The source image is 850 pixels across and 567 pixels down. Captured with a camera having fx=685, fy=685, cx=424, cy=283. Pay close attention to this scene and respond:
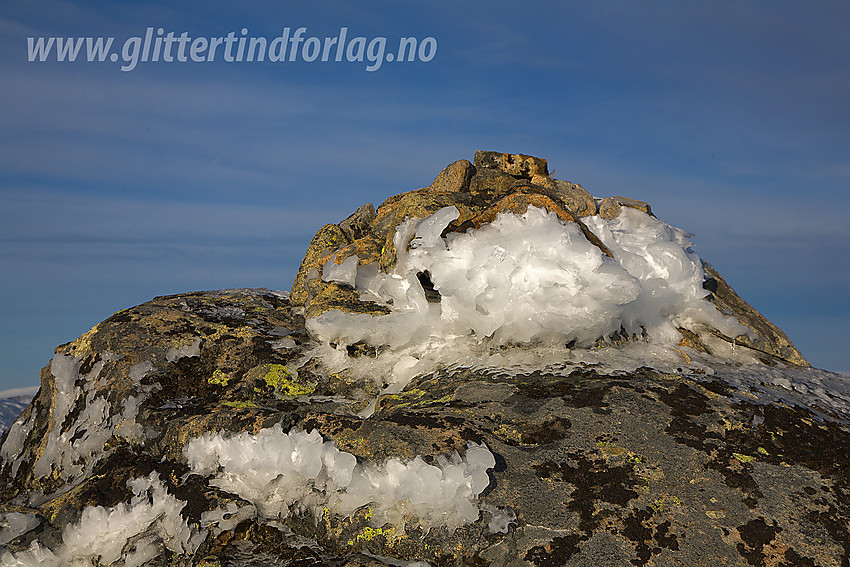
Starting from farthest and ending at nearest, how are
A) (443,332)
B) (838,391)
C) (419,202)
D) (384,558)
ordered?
(419,202), (443,332), (838,391), (384,558)

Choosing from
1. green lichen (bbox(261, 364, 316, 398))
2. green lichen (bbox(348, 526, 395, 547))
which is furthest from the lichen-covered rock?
green lichen (bbox(348, 526, 395, 547))

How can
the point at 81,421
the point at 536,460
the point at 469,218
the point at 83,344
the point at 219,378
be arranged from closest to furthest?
the point at 536,460 → the point at 81,421 → the point at 219,378 → the point at 83,344 → the point at 469,218

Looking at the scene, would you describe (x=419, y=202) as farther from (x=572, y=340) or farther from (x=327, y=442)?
(x=327, y=442)

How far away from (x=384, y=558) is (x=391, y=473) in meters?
0.60

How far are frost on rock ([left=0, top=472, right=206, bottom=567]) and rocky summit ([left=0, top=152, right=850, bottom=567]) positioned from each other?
0.06 feet

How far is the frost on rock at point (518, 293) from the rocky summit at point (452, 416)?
0.03 meters

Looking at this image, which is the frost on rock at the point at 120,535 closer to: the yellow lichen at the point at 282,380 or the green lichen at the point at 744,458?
the yellow lichen at the point at 282,380

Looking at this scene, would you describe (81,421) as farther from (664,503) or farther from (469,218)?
(664,503)

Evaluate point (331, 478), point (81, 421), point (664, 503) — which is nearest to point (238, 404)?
point (81, 421)

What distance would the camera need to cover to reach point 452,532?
198 inches

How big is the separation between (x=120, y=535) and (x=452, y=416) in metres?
2.92

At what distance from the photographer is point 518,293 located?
7500mm

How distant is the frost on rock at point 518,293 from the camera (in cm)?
746

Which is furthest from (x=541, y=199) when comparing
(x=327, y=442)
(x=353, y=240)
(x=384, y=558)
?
(x=384, y=558)
